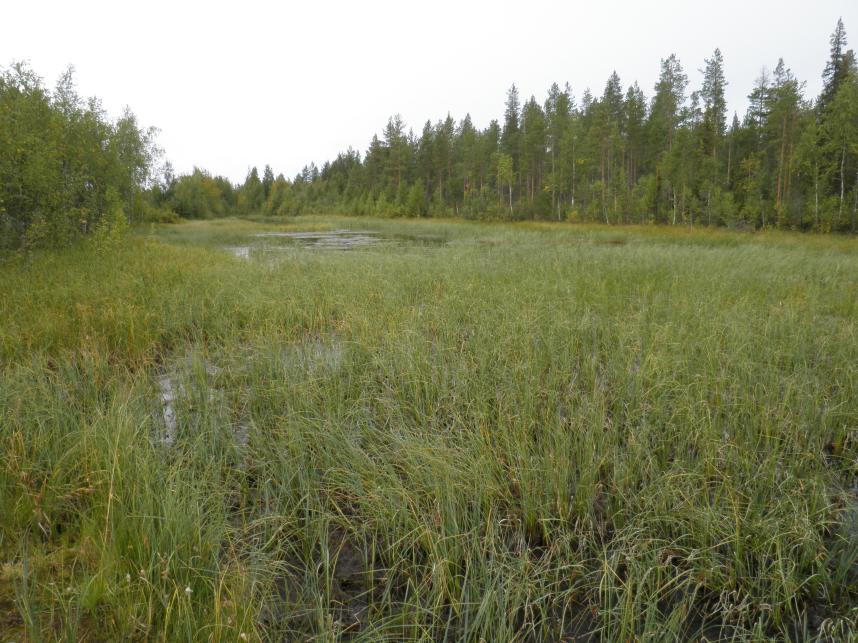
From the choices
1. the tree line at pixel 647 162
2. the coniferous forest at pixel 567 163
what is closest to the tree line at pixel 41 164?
the coniferous forest at pixel 567 163

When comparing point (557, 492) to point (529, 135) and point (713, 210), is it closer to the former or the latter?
point (713, 210)

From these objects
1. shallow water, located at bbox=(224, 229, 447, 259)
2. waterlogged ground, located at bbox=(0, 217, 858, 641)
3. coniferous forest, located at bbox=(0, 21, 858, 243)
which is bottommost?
waterlogged ground, located at bbox=(0, 217, 858, 641)

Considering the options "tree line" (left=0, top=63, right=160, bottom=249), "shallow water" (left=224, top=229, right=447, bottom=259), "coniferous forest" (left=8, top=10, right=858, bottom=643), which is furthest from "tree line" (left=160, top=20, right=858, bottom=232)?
"tree line" (left=0, top=63, right=160, bottom=249)

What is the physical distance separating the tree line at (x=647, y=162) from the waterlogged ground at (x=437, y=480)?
32.3 m

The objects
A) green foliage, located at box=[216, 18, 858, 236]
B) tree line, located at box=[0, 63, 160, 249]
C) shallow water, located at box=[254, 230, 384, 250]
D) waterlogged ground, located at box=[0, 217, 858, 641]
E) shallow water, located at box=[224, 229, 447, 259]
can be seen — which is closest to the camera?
waterlogged ground, located at box=[0, 217, 858, 641]

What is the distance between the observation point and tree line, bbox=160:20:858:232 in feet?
98.8

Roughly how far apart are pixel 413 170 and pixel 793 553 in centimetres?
6369

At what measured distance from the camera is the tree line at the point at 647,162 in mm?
30109

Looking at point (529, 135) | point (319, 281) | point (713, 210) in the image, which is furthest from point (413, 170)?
point (319, 281)

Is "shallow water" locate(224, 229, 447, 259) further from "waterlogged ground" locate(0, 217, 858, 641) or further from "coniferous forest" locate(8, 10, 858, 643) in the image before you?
"waterlogged ground" locate(0, 217, 858, 641)

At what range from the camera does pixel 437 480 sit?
2518 mm

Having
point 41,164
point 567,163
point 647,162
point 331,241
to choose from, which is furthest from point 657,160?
point 41,164

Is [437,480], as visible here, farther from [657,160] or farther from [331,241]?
[657,160]

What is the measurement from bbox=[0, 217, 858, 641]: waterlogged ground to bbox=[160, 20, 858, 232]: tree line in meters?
32.3
